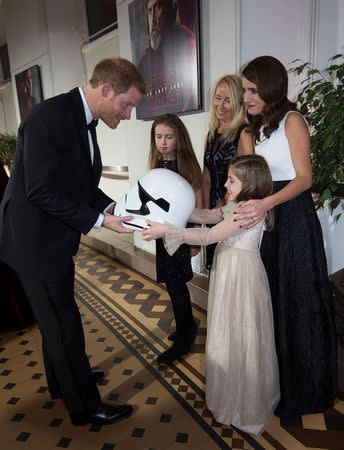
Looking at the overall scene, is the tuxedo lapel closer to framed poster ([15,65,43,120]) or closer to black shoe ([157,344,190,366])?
black shoe ([157,344,190,366])

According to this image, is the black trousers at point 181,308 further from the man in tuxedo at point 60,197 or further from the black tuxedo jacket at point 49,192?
the black tuxedo jacket at point 49,192

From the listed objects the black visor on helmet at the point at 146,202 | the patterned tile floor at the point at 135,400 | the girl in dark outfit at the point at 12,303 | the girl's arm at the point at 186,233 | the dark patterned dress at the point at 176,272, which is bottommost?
the patterned tile floor at the point at 135,400

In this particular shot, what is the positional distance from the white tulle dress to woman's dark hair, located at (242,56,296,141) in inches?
17.2

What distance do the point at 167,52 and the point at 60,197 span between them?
223 centimetres

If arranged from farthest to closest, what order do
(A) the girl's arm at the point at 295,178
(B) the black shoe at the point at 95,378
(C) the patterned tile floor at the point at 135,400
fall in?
(B) the black shoe at the point at 95,378 < (C) the patterned tile floor at the point at 135,400 < (A) the girl's arm at the point at 295,178

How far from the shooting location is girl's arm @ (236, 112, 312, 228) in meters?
1.55

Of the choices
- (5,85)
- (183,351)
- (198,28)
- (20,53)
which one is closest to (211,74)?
(198,28)

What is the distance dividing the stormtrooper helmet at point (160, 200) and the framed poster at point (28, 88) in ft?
19.1

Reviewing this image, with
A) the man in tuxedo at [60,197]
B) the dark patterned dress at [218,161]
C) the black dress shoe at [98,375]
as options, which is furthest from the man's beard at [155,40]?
the black dress shoe at [98,375]

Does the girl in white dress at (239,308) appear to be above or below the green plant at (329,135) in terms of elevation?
below

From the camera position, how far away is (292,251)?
173 cm

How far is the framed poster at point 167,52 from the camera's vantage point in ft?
9.42

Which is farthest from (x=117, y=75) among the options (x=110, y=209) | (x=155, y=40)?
(x=155, y=40)

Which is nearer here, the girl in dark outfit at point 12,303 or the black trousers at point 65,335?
the black trousers at point 65,335
